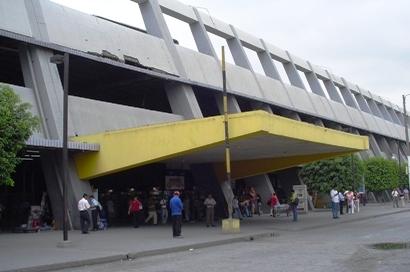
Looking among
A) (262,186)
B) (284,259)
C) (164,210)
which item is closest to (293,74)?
(262,186)

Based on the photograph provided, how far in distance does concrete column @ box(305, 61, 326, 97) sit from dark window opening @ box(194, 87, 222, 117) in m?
19.9

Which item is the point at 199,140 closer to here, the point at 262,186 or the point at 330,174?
the point at 262,186

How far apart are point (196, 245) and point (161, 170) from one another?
1744 cm

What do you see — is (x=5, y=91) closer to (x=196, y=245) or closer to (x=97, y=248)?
(x=97, y=248)

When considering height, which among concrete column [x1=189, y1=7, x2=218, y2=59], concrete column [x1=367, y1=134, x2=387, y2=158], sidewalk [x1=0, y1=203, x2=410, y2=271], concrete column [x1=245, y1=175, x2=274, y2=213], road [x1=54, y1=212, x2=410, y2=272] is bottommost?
road [x1=54, y1=212, x2=410, y2=272]

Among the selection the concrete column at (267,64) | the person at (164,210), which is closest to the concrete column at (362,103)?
the concrete column at (267,64)

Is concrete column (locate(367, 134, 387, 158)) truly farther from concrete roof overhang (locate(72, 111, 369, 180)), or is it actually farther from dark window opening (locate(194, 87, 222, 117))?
concrete roof overhang (locate(72, 111, 369, 180))

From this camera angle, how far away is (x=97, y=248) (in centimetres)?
1808

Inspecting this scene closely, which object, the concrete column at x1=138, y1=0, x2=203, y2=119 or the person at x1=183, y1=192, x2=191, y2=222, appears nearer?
the person at x1=183, y1=192, x2=191, y2=222

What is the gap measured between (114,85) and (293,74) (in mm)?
25827

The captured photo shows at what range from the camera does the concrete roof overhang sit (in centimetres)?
2356

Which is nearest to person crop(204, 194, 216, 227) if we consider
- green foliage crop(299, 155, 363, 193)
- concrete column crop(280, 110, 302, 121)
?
green foliage crop(299, 155, 363, 193)

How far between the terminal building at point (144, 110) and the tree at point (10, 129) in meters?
5.68

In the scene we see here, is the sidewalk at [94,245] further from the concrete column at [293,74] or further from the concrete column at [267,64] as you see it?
the concrete column at [293,74]
